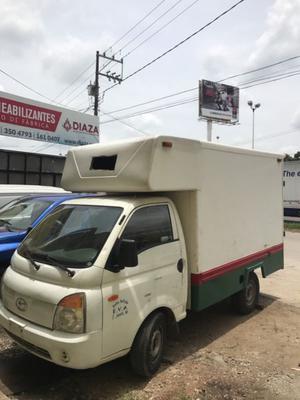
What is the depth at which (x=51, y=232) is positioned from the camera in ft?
16.0

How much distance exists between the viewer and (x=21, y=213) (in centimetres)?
717

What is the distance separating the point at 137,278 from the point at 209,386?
1.35 metres

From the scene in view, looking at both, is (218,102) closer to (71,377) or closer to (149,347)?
(149,347)

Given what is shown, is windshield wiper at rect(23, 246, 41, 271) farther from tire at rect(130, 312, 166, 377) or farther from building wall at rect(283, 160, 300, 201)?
building wall at rect(283, 160, 300, 201)

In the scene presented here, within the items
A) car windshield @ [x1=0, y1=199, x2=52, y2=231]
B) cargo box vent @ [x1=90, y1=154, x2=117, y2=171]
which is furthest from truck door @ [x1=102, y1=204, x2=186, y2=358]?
car windshield @ [x1=0, y1=199, x2=52, y2=231]

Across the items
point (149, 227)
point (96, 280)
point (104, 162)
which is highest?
point (104, 162)

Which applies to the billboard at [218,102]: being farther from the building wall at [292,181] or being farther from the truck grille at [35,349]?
the truck grille at [35,349]

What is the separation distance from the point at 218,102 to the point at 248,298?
3738cm

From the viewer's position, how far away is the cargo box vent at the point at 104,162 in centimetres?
503

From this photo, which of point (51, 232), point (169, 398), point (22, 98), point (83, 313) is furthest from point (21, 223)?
point (22, 98)

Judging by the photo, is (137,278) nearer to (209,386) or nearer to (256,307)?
(209,386)

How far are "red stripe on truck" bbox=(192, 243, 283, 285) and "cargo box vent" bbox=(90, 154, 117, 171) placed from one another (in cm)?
170

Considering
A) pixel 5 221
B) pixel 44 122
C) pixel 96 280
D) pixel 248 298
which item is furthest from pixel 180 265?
pixel 44 122

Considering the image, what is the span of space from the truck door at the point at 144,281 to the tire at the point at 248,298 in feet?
6.13
